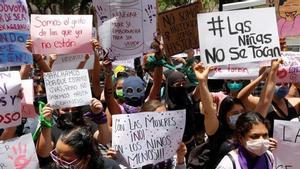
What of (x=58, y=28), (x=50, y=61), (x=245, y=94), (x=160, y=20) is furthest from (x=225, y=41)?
(x=50, y=61)

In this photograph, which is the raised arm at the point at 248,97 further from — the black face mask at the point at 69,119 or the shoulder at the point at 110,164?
the shoulder at the point at 110,164

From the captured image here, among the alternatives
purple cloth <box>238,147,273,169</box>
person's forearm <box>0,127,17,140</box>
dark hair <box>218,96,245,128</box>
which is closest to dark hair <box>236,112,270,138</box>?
purple cloth <box>238,147,273,169</box>

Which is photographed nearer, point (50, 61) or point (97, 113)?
point (97, 113)

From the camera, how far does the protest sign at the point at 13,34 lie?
4855 millimetres

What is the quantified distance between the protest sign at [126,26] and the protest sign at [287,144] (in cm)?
162

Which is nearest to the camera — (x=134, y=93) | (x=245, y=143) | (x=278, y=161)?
(x=245, y=143)

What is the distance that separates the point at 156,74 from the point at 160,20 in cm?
53

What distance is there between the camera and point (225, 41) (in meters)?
4.68

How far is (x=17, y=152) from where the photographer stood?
391 cm

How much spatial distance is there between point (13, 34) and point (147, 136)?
5.08ft

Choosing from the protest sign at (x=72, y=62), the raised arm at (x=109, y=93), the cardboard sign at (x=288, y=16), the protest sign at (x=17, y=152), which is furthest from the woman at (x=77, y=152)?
the cardboard sign at (x=288, y=16)

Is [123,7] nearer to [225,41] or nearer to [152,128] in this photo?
[225,41]

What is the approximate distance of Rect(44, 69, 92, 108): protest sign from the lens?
4402 millimetres

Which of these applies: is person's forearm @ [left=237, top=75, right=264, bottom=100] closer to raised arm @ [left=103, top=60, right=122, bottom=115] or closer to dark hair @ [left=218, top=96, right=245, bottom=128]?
dark hair @ [left=218, top=96, right=245, bottom=128]
